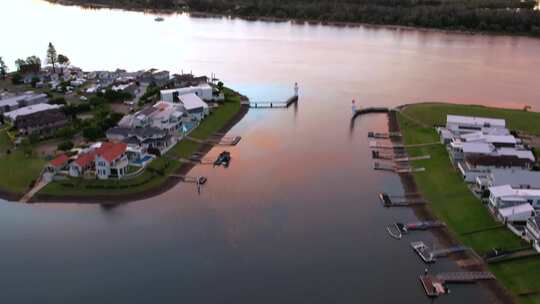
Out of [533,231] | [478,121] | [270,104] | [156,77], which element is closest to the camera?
[533,231]

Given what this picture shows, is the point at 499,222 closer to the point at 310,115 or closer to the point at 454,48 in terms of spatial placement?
the point at 310,115

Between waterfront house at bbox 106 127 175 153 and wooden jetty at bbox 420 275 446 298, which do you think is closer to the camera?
wooden jetty at bbox 420 275 446 298

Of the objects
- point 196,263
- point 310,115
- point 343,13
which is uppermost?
point 343,13

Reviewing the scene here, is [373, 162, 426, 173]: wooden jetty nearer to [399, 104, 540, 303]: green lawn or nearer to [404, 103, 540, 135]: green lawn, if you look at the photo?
→ [399, 104, 540, 303]: green lawn

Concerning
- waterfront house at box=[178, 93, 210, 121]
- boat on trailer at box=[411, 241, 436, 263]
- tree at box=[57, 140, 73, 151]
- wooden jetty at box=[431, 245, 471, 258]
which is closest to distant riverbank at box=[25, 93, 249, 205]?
tree at box=[57, 140, 73, 151]

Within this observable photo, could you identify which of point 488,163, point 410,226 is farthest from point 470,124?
point 410,226

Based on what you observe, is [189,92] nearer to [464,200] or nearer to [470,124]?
[470,124]

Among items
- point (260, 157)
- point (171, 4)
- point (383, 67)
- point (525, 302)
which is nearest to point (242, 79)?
point (383, 67)
